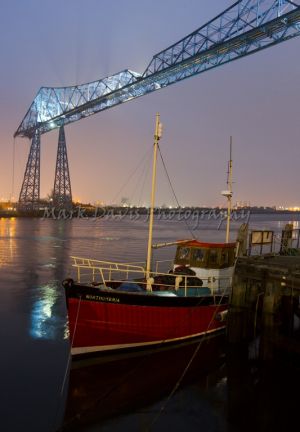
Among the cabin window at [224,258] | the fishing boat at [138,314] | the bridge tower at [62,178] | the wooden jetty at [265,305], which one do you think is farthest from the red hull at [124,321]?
the bridge tower at [62,178]

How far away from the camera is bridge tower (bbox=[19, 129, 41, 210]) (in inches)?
4279

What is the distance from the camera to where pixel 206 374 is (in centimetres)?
1235

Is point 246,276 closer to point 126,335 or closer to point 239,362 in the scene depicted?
point 239,362

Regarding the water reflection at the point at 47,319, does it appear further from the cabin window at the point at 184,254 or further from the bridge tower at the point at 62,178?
the bridge tower at the point at 62,178

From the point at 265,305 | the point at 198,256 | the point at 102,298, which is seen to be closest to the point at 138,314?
the point at 102,298

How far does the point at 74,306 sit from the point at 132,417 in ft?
12.6

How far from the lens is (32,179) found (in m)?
111

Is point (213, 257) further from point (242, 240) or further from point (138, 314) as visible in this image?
point (138, 314)

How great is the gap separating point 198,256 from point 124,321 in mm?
4890

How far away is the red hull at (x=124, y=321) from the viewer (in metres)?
12.5

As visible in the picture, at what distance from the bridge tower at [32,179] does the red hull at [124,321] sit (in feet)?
329

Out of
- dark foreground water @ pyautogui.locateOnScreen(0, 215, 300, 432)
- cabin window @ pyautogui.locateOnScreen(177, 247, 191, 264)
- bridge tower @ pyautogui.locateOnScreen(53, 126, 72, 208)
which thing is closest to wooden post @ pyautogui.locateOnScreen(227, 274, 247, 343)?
dark foreground water @ pyautogui.locateOnScreen(0, 215, 300, 432)

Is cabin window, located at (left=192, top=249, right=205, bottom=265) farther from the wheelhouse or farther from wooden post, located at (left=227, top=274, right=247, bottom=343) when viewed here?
wooden post, located at (left=227, top=274, right=247, bottom=343)

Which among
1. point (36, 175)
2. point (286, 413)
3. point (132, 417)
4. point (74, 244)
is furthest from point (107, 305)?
point (36, 175)
